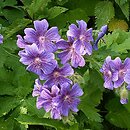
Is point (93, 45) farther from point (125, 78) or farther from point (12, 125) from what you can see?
point (12, 125)

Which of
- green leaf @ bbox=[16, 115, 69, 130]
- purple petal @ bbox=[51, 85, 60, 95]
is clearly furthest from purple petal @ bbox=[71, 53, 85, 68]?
green leaf @ bbox=[16, 115, 69, 130]

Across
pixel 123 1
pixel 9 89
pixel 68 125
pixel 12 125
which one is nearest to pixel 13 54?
pixel 9 89

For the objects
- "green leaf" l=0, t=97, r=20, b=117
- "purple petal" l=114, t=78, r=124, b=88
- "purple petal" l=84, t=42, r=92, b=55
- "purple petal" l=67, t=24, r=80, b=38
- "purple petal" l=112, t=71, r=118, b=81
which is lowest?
"green leaf" l=0, t=97, r=20, b=117

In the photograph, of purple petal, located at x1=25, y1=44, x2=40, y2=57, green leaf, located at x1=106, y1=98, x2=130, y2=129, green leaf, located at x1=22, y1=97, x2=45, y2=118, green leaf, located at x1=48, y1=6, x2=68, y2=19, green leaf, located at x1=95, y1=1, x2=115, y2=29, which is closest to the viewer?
purple petal, located at x1=25, y1=44, x2=40, y2=57

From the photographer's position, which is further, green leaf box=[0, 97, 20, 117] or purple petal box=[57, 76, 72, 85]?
green leaf box=[0, 97, 20, 117]

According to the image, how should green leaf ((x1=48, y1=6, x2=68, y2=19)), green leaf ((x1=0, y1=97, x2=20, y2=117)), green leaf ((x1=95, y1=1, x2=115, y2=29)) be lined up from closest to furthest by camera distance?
green leaf ((x1=0, y1=97, x2=20, y2=117)), green leaf ((x1=48, y1=6, x2=68, y2=19)), green leaf ((x1=95, y1=1, x2=115, y2=29))

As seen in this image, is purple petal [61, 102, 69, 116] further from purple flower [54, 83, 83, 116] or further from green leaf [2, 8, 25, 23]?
green leaf [2, 8, 25, 23]

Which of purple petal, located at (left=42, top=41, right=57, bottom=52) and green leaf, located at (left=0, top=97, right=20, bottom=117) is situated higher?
purple petal, located at (left=42, top=41, right=57, bottom=52)
